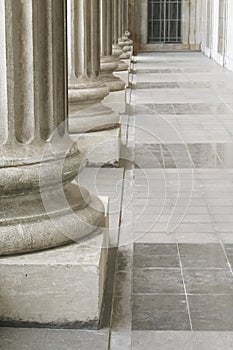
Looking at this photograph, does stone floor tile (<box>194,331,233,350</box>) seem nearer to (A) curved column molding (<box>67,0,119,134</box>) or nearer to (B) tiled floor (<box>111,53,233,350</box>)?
(B) tiled floor (<box>111,53,233,350</box>)

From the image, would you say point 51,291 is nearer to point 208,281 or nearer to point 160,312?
point 160,312

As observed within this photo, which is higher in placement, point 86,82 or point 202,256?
point 86,82

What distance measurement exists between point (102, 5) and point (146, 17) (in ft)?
74.8

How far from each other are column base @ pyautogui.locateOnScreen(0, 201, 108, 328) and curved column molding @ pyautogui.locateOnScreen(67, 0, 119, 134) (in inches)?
152

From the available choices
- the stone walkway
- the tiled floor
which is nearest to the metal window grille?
the tiled floor

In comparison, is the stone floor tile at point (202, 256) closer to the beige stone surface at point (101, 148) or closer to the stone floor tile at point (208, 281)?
the stone floor tile at point (208, 281)

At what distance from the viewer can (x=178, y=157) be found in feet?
26.0

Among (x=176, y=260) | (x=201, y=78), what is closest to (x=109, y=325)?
(x=176, y=260)

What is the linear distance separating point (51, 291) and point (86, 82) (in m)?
4.38

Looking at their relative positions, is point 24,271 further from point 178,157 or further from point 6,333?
point 178,157

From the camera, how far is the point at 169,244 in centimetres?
484

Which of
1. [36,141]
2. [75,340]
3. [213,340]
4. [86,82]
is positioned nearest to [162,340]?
[213,340]

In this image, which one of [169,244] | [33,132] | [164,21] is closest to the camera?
[33,132]

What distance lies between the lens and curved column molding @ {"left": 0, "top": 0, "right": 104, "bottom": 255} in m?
3.53
